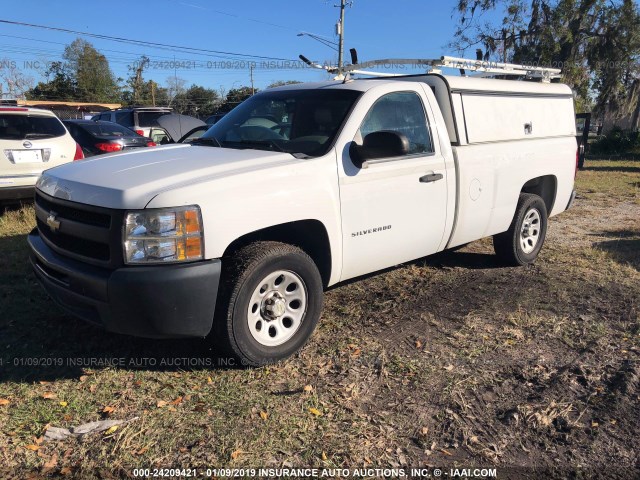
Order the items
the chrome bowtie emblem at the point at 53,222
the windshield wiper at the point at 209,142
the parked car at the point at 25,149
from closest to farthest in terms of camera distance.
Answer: the chrome bowtie emblem at the point at 53,222 < the windshield wiper at the point at 209,142 < the parked car at the point at 25,149

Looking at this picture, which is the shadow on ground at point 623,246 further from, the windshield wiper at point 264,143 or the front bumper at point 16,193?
the front bumper at point 16,193

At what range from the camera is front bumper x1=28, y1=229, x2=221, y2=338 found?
9.75 feet

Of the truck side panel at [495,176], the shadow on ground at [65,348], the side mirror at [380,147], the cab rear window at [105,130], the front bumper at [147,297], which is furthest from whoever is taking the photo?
the cab rear window at [105,130]

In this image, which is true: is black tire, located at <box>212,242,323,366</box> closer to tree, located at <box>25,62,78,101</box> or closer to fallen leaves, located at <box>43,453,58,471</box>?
fallen leaves, located at <box>43,453,58,471</box>

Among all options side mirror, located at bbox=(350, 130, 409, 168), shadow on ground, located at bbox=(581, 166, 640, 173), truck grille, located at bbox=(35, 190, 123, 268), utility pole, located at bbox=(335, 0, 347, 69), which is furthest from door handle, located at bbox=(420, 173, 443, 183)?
utility pole, located at bbox=(335, 0, 347, 69)

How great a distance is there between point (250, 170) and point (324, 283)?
1.09m

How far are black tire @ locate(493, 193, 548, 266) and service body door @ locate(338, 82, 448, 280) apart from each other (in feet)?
4.44

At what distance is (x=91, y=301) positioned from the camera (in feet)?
10.1

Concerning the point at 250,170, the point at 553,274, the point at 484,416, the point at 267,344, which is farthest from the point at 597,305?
the point at 250,170

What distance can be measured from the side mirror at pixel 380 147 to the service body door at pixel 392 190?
0.05 meters

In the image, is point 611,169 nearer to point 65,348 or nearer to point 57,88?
point 65,348

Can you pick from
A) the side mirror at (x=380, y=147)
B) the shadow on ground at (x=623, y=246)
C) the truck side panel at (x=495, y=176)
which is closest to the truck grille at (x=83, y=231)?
the side mirror at (x=380, y=147)

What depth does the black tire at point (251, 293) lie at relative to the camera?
3275mm

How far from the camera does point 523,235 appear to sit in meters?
6.02
